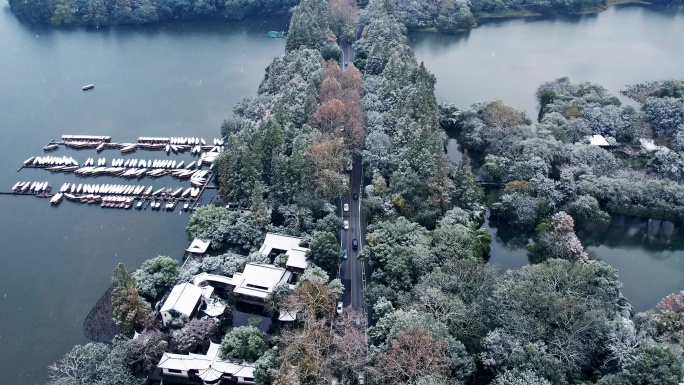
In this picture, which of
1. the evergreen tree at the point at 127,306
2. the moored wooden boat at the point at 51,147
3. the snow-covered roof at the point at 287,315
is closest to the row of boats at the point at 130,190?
the moored wooden boat at the point at 51,147

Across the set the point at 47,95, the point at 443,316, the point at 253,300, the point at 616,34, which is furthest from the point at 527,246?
the point at 47,95

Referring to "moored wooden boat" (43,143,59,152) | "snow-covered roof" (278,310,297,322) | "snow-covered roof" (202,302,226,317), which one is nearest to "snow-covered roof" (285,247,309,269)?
"snow-covered roof" (278,310,297,322)

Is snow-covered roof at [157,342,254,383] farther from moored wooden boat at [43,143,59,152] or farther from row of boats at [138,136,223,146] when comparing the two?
moored wooden boat at [43,143,59,152]

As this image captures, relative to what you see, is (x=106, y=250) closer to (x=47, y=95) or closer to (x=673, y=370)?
(x=47, y=95)

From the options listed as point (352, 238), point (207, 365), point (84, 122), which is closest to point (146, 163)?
point (84, 122)

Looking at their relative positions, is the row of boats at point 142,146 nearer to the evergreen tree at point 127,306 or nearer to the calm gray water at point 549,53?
the evergreen tree at point 127,306

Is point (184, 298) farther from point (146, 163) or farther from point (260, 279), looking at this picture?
point (146, 163)
